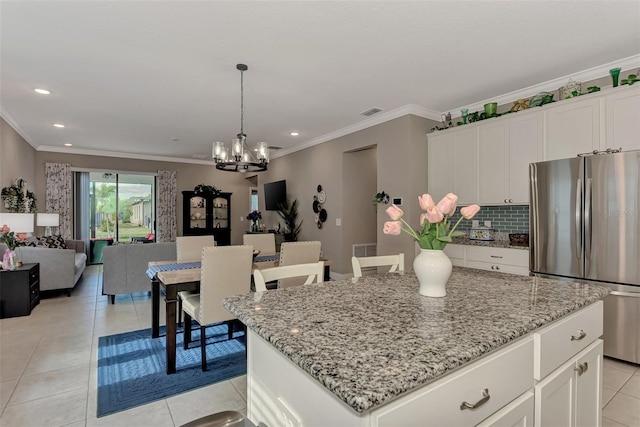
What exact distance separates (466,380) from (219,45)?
2844 mm

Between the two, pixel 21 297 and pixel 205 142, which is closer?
pixel 21 297

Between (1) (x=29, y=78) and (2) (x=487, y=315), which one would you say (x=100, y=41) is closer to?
(1) (x=29, y=78)

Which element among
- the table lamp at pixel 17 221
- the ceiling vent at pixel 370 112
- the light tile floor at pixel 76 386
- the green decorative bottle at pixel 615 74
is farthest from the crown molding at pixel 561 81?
the table lamp at pixel 17 221

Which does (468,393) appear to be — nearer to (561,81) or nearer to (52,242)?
(561,81)

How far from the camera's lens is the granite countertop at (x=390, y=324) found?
27.3 inches

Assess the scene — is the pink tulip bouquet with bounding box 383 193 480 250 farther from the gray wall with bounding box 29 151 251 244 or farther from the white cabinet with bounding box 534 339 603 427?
the gray wall with bounding box 29 151 251 244

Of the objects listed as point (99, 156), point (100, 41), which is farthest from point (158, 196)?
point (100, 41)

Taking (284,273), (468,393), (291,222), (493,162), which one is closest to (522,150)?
(493,162)

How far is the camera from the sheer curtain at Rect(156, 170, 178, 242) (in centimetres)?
767

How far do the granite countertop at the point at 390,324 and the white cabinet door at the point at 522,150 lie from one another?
2188 millimetres

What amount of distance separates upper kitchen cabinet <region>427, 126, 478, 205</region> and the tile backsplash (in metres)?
0.34

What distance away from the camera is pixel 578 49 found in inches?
107

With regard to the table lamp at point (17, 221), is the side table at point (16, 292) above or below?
below

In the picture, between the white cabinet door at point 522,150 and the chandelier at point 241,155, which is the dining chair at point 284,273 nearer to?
the chandelier at point 241,155
